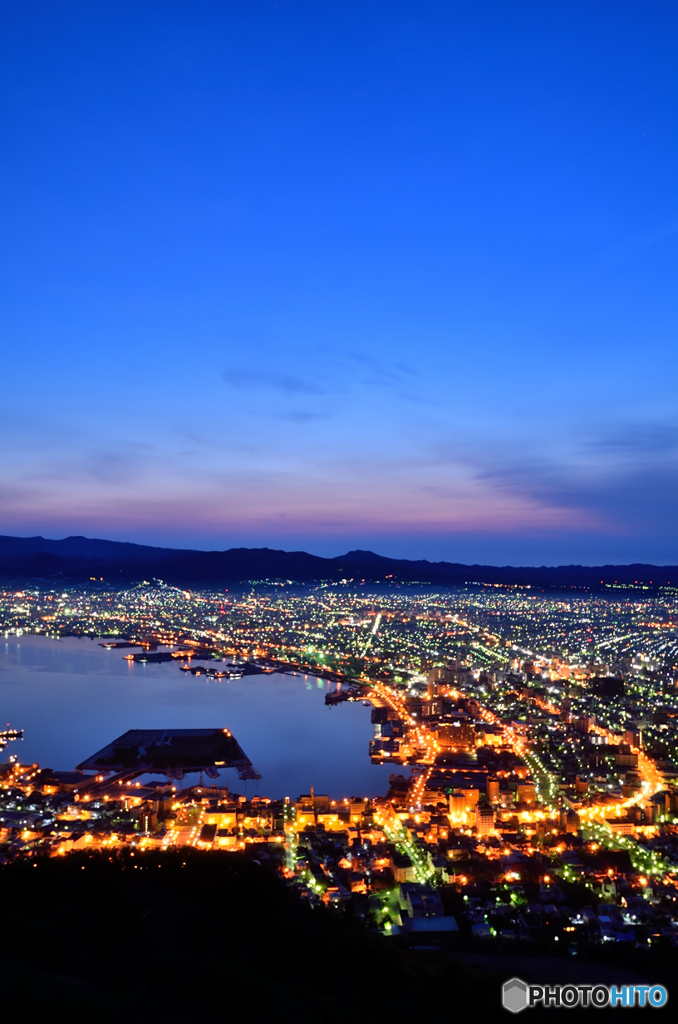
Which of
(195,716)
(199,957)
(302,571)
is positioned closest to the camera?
(199,957)

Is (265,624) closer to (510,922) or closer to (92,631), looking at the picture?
(92,631)

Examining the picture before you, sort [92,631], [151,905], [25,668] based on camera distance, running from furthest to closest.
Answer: [92,631] → [25,668] → [151,905]

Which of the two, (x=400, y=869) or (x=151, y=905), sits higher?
(x=151, y=905)

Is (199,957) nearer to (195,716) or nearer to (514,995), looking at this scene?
(514,995)

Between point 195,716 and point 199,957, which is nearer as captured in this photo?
point 199,957

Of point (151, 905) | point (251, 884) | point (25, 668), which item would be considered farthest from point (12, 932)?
point (25, 668)
